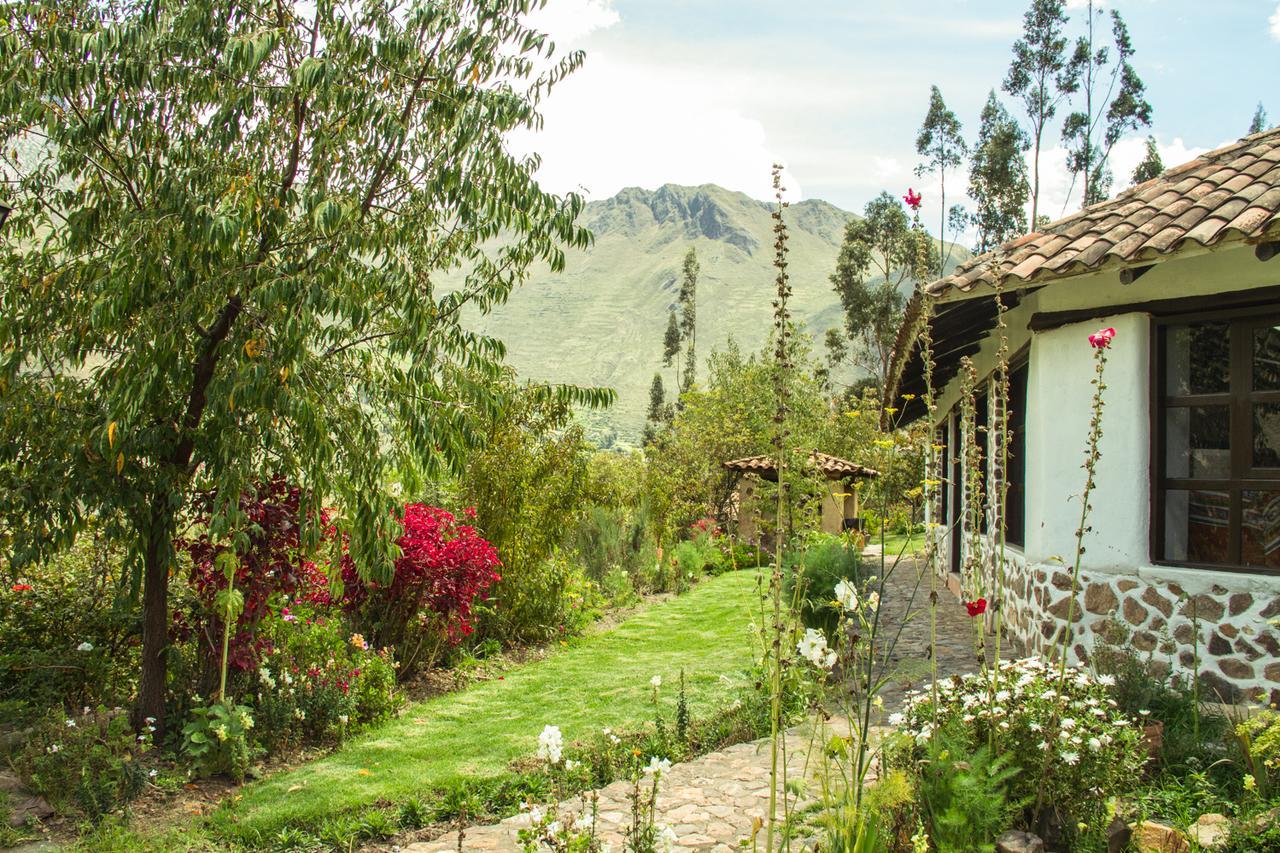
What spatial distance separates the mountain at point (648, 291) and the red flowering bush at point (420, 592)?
76.3m

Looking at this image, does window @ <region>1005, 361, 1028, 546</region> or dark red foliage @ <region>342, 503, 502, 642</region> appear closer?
dark red foliage @ <region>342, 503, 502, 642</region>

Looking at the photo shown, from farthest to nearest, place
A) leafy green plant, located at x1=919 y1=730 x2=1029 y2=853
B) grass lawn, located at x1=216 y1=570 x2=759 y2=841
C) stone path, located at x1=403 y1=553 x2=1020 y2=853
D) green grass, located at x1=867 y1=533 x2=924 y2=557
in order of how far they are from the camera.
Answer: green grass, located at x1=867 y1=533 x2=924 y2=557
grass lawn, located at x1=216 y1=570 x2=759 y2=841
stone path, located at x1=403 y1=553 x2=1020 y2=853
leafy green plant, located at x1=919 y1=730 x2=1029 y2=853

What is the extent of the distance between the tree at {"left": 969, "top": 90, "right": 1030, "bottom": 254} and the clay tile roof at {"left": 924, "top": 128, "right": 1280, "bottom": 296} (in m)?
22.9

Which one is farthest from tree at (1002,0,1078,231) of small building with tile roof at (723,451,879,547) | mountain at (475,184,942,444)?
mountain at (475,184,942,444)

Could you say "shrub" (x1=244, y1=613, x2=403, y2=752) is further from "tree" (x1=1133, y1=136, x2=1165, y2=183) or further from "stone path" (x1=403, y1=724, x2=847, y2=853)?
"tree" (x1=1133, y1=136, x2=1165, y2=183)

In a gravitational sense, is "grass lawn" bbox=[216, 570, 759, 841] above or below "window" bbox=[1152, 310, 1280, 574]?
below

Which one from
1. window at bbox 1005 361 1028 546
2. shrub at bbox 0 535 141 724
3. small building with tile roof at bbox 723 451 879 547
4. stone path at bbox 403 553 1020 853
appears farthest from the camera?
small building with tile roof at bbox 723 451 879 547

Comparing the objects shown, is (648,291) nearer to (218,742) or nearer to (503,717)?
(503,717)

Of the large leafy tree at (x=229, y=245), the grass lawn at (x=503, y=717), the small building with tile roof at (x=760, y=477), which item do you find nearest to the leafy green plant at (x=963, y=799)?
the grass lawn at (x=503, y=717)

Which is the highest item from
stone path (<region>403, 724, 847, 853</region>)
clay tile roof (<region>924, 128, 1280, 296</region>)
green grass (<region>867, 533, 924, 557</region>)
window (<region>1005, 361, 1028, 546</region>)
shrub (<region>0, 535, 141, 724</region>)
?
clay tile roof (<region>924, 128, 1280, 296</region>)

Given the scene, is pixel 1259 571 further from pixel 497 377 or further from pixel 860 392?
pixel 860 392

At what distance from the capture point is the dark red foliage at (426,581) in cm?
679

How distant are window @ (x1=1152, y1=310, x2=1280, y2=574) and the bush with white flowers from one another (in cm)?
218

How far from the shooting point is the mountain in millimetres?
121562
